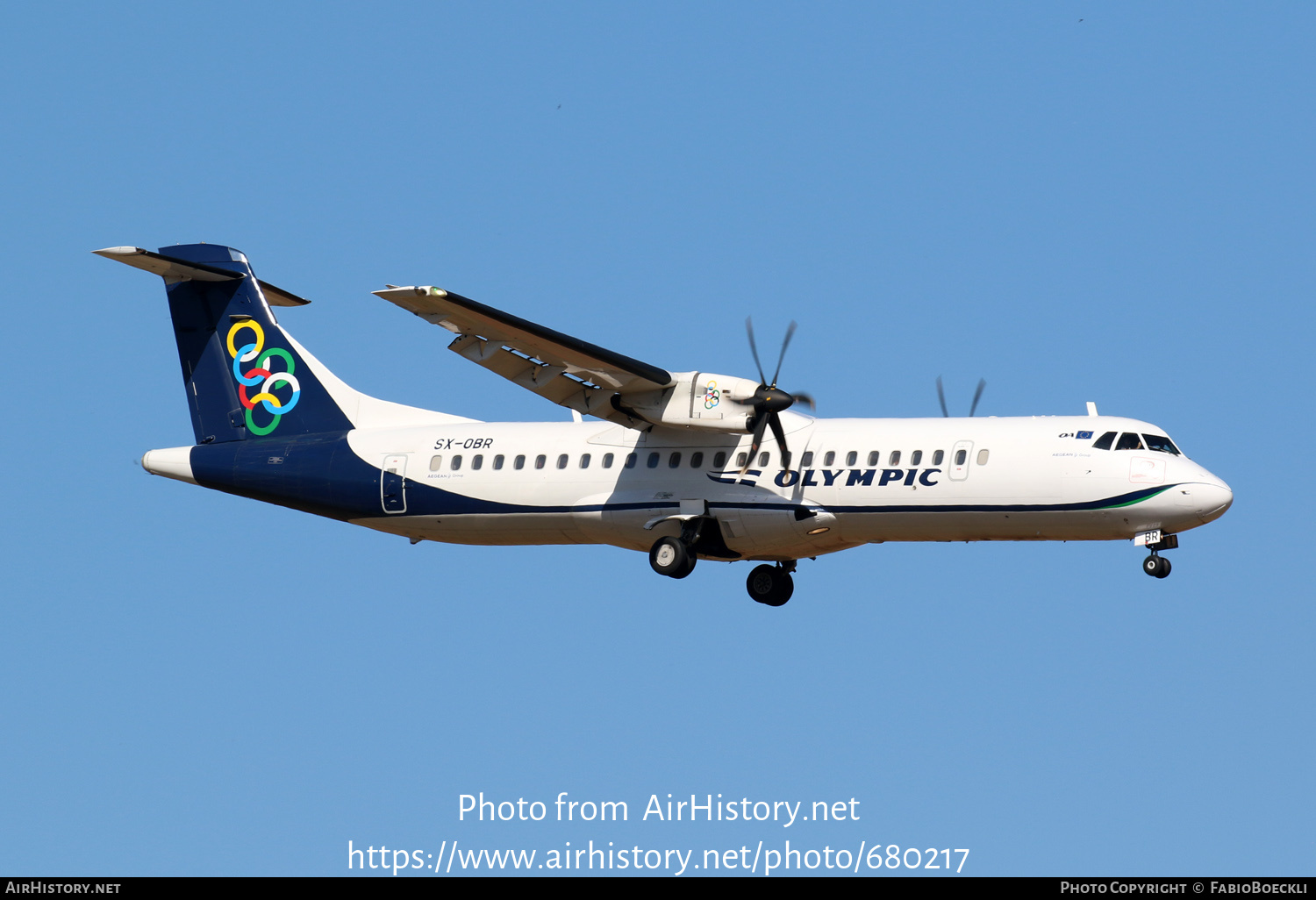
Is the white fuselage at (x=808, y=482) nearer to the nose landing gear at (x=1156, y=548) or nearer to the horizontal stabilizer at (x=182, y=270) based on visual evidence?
the nose landing gear at (x=1156, y=548)

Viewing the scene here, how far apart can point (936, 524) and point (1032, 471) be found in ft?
5.02

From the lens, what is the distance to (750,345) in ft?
83.3

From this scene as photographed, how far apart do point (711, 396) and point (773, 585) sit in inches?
149

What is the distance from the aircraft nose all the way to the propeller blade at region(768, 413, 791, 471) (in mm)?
5683

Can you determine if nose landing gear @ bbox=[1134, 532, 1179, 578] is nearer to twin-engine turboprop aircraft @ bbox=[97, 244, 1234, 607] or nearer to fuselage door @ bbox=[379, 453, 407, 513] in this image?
twin-engine turboprop aircraft @ bbox=[97, 244, 1234, 607]

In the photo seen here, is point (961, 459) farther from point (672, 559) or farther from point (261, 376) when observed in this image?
point (261, 376)

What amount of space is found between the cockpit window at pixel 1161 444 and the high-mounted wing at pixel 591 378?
561 centimetres

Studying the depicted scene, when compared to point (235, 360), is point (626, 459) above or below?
below

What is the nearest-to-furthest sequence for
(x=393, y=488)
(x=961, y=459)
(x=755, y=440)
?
(x=961, y=459) → (x=755, y=440) → (x=393, y=488)

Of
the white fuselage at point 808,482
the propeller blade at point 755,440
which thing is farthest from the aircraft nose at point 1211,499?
the propeller blade at point 755,440

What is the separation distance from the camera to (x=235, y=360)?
28688mm

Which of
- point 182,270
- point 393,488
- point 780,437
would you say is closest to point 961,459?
point 780,437
